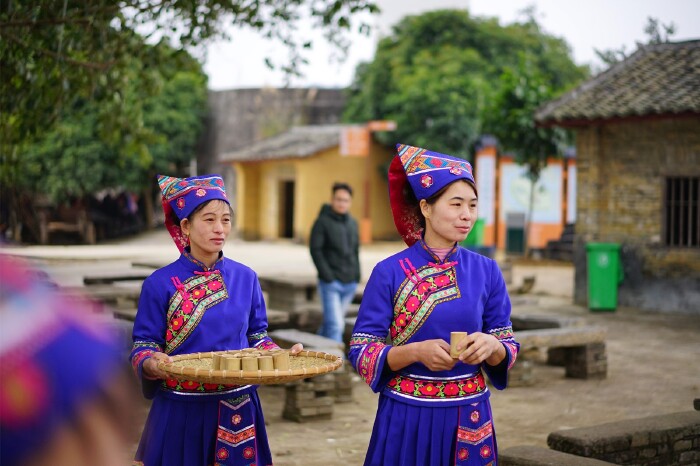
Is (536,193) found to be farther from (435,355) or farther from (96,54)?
(435,355)

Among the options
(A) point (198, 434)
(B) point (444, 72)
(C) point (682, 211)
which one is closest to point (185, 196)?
(A) point (198, 434)

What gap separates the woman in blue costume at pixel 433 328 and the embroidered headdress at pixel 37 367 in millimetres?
2124

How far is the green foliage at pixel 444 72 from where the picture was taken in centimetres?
2892

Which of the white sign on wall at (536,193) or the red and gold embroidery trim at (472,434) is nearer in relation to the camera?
the red and gold embroidery trim at (472,434)

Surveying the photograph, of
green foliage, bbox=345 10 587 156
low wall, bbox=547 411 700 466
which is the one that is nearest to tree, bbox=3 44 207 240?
green foliage, bbox=345 10 587 156

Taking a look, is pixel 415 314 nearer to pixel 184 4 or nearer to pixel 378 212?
pixel 184 4

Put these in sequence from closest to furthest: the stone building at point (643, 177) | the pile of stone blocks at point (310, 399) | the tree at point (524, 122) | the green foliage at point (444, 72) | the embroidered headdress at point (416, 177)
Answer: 1. the embroidered headdress at point (416, 177)
2. the pile of stone blocks at point (310, 399)
3. the stone building at point (643, 177)
4. the tree at point (524, 122)
5. the green foliage at point (444, 72)

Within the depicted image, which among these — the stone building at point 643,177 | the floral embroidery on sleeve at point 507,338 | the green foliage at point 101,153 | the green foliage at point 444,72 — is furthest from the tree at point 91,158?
the floral embroidery on sleeve at point 507,338

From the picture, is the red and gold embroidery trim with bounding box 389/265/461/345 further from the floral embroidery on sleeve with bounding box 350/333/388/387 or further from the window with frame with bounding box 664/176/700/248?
the window with frame with bounding box 664/176/700/248

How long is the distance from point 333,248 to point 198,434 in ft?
18.5

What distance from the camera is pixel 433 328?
3.39 m

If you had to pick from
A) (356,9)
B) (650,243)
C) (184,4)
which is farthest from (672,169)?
(184,4)

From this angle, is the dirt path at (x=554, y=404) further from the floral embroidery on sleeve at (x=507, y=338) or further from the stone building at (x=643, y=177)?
the stone building at (x=643, y=177)

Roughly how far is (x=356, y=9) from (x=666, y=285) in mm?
8104
